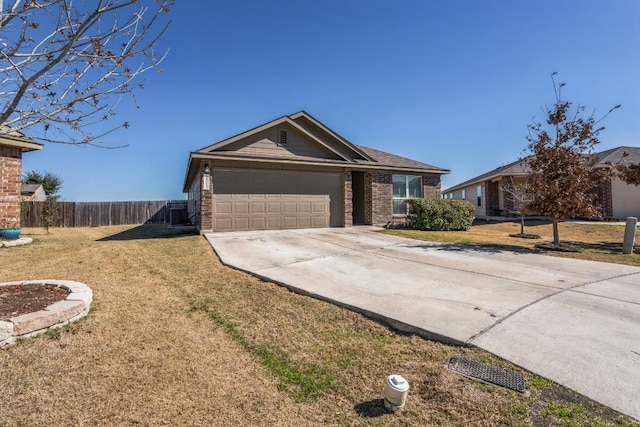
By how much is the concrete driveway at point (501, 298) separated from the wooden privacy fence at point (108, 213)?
16.1 metres

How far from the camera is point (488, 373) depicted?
273cm

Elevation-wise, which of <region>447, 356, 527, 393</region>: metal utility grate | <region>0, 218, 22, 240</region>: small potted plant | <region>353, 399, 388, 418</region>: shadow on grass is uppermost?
<region>0, 218, 22, 240</region>: small potted plant

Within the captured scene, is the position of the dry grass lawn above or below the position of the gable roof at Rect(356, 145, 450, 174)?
below

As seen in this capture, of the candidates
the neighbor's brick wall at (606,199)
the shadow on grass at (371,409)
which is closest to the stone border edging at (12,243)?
the shadow on grass at (371,409)

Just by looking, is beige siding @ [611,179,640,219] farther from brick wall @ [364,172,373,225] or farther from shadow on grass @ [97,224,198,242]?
shadow on grass @ [97,224,198,242]

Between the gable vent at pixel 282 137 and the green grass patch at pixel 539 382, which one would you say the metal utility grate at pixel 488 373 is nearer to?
the green grass patch at pixel 539 382

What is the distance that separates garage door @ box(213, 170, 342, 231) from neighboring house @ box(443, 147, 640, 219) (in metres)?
8.18

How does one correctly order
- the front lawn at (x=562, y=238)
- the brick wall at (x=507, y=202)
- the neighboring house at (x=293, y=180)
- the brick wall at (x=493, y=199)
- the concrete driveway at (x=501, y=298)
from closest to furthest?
the concrete driveway at (x=501, y=298)
the front lawn at (x=562, y=238)
the neighboring house at (x=293, y=180)
the brick wall at (x=507, y=202)
the brick wall at (x=493, y=199)

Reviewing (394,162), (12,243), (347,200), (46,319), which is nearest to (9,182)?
(12,243)

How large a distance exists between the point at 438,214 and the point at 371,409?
1321cm

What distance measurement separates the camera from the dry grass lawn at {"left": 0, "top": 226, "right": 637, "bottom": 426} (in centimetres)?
224

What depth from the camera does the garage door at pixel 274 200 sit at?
12117 mm

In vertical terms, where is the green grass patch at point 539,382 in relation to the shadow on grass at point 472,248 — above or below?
below

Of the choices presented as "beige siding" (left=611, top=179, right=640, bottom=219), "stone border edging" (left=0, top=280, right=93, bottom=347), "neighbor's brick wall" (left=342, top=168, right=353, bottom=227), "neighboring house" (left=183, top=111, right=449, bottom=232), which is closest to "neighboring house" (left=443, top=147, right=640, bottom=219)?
"beige siding" (left=611, top=179, right=640, bottom=219)
